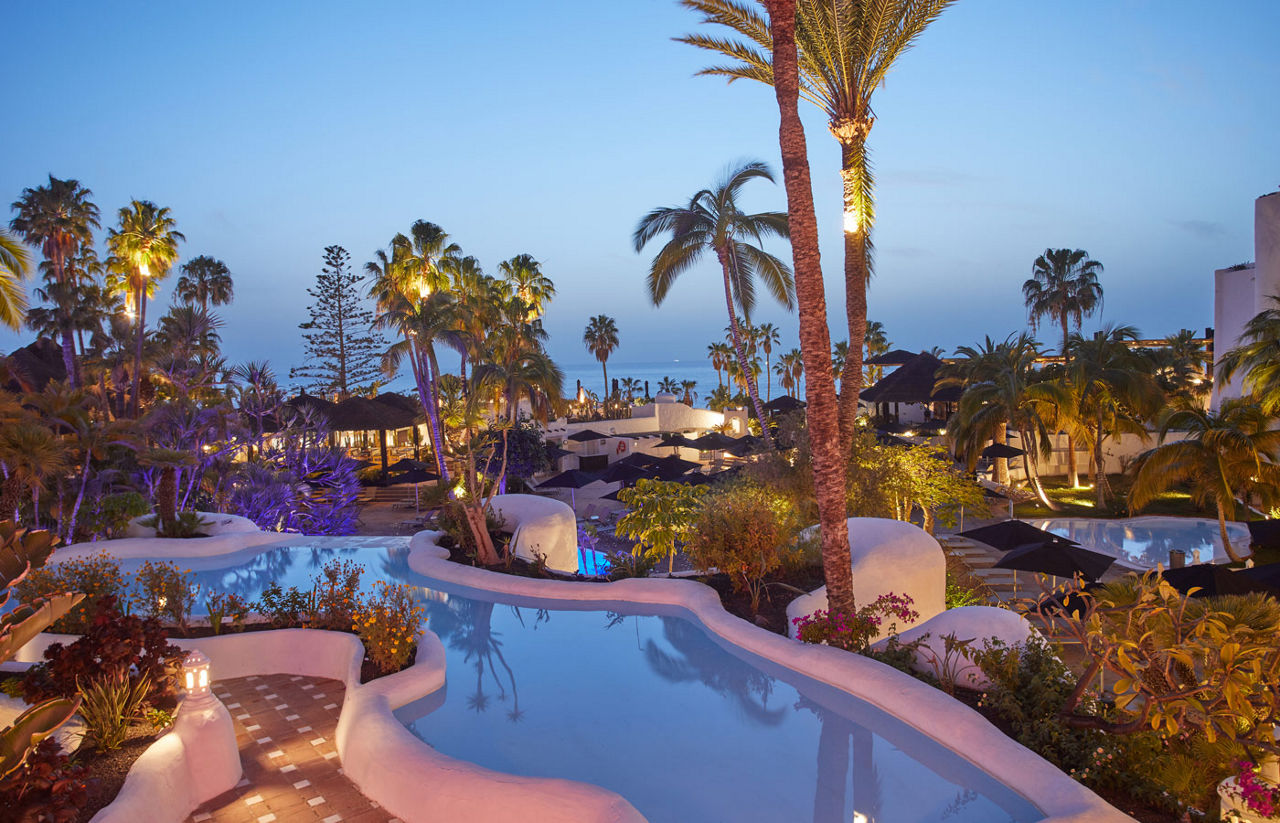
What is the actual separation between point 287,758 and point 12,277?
1018cm

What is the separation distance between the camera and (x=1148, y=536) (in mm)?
20828

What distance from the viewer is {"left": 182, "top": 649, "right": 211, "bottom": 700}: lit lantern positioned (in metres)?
6.27

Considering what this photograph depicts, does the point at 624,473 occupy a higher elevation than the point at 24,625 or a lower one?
lower

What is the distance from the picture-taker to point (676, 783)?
6.18 m

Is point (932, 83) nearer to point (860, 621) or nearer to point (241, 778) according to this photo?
point (860, 621)

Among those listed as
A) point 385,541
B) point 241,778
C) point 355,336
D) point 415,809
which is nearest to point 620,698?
point 415,809

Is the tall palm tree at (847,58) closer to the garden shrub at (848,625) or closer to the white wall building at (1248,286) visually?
the garden shrub at (848,625)

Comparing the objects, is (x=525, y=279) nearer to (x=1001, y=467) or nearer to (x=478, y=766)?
(x=1001, y=467)

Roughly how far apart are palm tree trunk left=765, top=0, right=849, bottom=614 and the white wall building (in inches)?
705

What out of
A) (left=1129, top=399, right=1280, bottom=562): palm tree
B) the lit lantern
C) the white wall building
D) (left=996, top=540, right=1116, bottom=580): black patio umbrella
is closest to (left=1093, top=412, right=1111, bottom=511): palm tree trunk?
the white wall building

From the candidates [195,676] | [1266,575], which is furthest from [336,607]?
[1266,575]

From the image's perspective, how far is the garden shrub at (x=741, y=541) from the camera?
1083cm

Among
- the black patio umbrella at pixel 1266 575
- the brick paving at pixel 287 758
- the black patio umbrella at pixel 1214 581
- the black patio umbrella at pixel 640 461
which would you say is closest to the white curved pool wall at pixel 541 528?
the brick paving at pixel 287 758

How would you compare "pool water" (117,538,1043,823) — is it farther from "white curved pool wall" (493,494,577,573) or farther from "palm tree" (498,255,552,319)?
"palm tree" (498,255,552,319)
